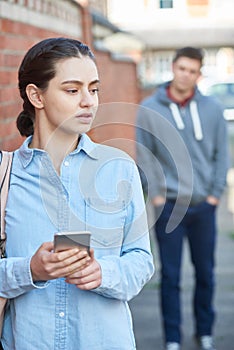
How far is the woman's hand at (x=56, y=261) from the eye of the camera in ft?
Answer: 8.05

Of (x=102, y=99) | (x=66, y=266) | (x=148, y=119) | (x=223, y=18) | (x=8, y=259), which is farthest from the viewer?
(x=223, y=18)

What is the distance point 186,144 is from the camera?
570 centimetres

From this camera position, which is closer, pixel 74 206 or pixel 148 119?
pixel 74 206

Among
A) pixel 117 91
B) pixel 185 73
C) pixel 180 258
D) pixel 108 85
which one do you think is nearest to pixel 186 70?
pixel 185 73

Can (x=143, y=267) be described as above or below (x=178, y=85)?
below

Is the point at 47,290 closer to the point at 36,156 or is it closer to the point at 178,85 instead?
the point at 36,156

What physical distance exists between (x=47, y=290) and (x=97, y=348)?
255 millimetres

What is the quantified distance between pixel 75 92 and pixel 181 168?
2.90 m

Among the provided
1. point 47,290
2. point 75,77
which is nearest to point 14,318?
point 47,290

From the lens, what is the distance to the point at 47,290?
107 inches

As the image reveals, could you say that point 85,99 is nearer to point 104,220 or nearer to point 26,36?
point 104,220

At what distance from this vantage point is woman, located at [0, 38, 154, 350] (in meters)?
2.71

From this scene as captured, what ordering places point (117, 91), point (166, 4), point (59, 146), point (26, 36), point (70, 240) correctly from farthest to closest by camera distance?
point (166, 4) → point (117, 91) → point (26, 36) → point (59, 146) → point (70, 240)

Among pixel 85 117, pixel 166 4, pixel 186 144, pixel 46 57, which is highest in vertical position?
pixel 166 4
